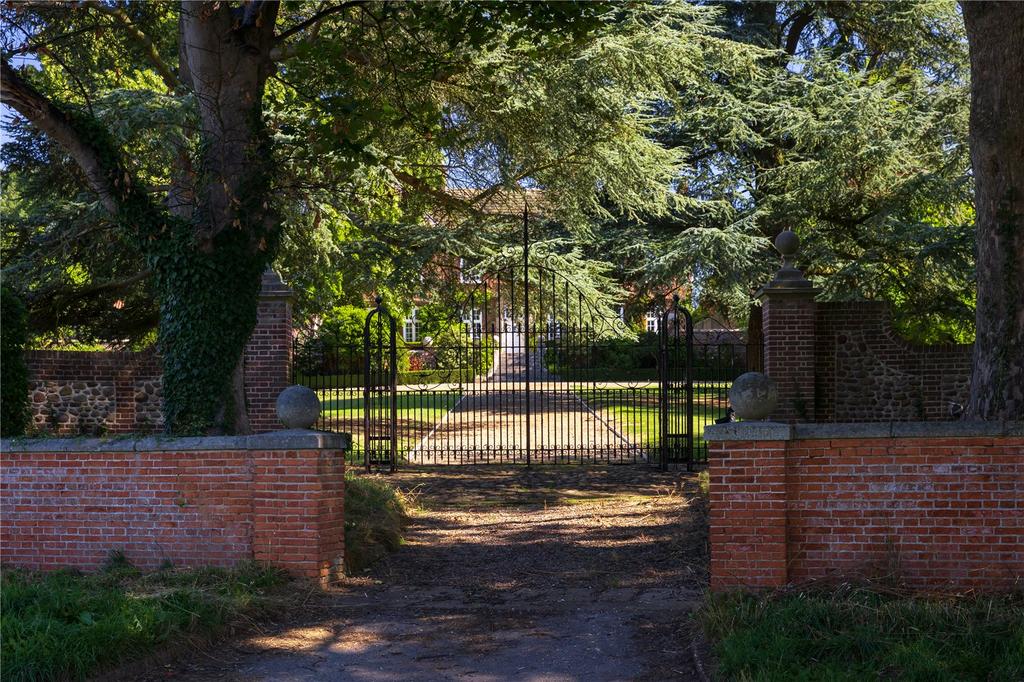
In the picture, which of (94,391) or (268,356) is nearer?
(268,356)

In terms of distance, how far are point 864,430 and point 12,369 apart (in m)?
8.79

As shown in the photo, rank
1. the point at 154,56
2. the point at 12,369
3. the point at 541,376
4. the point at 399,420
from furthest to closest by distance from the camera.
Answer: the point at 399,420 → the point at 541,376 → the point at 154,56 → the point at 12,369

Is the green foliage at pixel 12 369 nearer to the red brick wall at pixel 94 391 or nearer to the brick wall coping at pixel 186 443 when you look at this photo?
the brick wall coping at pixel 186 443

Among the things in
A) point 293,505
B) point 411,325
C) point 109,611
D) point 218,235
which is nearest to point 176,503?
point 293,505

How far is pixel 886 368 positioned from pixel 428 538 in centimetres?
724

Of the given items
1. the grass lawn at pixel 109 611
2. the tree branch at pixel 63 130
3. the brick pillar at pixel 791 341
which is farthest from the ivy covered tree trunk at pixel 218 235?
the brick pillar at pixel 791 341

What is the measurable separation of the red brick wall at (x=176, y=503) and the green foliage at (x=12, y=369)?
220cm

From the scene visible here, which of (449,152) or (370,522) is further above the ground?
(449,152)

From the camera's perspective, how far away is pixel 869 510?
661 cm

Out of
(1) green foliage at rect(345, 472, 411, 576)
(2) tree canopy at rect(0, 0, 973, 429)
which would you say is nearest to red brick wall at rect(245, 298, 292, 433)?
(2) tree canopy at rect(0, 0, 973, 429)

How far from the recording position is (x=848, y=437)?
6.64m

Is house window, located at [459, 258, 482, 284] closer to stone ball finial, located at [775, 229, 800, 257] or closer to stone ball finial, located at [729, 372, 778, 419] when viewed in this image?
stone ball finial, located at [775, 229, 800, 257]

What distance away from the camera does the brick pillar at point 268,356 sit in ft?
44.9

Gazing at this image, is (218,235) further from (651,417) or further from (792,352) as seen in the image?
(651,417)
